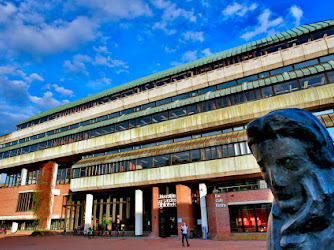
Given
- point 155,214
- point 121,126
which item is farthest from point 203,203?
point 121,126

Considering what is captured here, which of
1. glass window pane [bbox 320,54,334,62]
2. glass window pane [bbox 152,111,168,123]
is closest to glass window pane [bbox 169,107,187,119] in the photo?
glass window pane [bbox 152,111,168,123]

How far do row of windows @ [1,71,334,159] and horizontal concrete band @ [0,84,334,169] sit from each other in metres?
0.89

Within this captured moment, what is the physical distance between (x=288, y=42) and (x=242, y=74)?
19.8ft

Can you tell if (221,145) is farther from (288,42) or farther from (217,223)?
(288,42)

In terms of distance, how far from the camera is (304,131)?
2939 mm

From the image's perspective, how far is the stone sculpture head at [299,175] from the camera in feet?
9.21

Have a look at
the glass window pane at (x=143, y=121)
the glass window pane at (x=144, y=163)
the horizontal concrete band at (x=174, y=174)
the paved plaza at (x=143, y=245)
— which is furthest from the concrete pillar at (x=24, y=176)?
the glass window pane at (x=143, y=121)

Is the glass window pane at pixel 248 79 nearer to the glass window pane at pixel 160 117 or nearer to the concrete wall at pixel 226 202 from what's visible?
the glass window pane at pixel 160 117

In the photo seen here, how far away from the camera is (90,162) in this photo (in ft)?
116

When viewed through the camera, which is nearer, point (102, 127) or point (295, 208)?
point (295, 208)

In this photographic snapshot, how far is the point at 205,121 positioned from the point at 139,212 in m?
14.5

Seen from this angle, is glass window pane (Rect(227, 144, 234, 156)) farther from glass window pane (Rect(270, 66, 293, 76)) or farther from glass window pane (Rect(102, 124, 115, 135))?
glass window pane (Rect(102, 124, 115, 135))

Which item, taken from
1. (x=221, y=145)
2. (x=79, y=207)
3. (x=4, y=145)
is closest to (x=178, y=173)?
(x=221, y=145)

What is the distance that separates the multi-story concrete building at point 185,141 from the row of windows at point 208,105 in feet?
0.36
